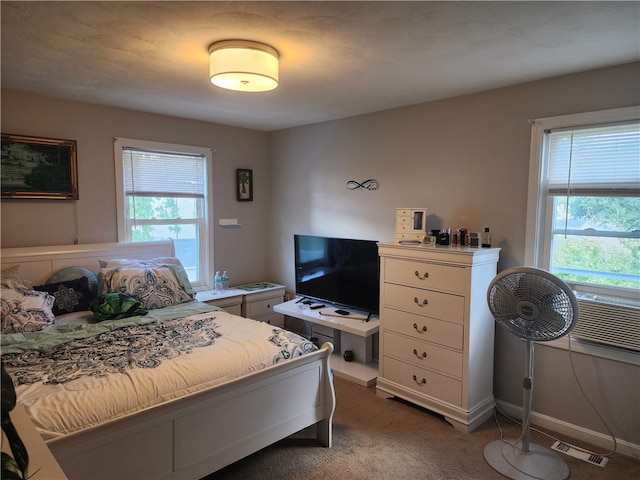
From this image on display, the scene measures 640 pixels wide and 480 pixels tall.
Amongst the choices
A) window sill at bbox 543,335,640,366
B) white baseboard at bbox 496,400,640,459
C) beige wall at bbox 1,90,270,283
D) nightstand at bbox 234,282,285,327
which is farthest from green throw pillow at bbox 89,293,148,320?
window sill at bbox 543,335,640,366

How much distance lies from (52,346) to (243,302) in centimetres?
201

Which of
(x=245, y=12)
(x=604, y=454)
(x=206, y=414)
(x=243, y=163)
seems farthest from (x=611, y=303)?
(x=243, y=163)

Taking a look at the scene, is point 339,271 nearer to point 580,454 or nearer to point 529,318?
point 529,318

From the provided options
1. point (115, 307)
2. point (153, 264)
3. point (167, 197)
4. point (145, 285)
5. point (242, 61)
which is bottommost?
point (115, 307)

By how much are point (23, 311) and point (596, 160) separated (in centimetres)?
372

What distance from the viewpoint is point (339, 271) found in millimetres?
3814

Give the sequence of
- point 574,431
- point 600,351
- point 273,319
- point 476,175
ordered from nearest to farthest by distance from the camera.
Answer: point 600,351
point 574,431
point 476,175
point 273,319

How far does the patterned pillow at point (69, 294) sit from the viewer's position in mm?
2994

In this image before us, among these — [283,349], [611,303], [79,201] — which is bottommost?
[283,349]

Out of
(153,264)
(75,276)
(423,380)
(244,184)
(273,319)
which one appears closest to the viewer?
(423,380)

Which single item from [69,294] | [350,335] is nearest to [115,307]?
[69,294]

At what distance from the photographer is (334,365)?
370 cm

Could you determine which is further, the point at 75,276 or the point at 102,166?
the point at 102,166

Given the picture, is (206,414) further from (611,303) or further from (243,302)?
(611,303)
